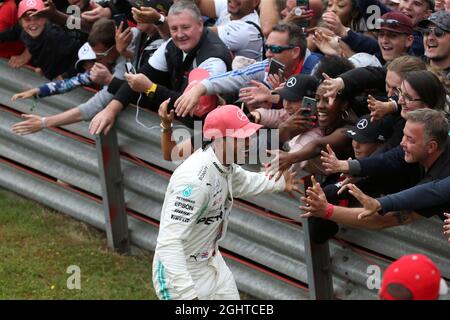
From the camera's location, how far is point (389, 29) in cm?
894

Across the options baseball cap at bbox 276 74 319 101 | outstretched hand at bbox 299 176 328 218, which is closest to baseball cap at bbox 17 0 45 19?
baseball cap at bbox 276 74 319 101

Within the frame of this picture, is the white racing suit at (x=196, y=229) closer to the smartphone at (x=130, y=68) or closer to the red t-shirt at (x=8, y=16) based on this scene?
the smartphone at (x=130, y=68)

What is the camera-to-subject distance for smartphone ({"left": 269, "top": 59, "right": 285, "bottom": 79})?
9.08 meters

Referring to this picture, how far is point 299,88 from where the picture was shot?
8695mm

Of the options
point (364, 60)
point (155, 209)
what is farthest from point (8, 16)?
point (364, 60)

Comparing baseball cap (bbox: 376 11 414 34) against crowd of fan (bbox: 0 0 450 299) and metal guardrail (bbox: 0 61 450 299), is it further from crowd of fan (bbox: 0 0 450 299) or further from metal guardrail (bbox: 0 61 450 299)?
metal guardrail (bbox: 0 61 450 299)

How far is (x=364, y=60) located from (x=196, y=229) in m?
2.15

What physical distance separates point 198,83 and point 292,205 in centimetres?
126

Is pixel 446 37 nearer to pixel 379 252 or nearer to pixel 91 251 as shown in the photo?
pixel 379 252

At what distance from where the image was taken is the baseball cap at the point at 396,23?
352 inches

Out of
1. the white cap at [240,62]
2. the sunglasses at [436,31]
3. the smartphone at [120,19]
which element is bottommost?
the smartphone at [120,19]

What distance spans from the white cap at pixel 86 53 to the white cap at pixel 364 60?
2.66 metres

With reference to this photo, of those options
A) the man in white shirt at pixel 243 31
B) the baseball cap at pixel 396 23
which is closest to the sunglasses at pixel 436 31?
the baseball cap at pixel 396 23

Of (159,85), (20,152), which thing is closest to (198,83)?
(159,85)
